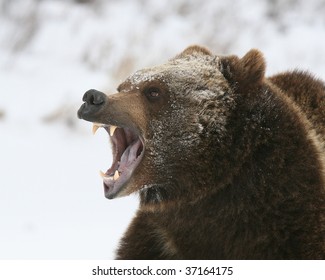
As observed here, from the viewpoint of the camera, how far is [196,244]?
4406 mm

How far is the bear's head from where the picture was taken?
4168 millimetres

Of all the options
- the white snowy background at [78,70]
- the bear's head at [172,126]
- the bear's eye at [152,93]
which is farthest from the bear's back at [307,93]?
the white snowy background at [78,70]

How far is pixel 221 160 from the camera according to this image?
13.7 feet

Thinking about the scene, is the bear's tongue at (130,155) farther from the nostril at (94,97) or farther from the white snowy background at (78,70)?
the white snowy background at (78,70)

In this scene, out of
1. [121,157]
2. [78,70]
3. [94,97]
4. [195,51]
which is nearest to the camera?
[94,97]

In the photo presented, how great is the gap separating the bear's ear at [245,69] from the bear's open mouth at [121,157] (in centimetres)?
65

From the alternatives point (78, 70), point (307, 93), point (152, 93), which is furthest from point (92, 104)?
point (78, 70)

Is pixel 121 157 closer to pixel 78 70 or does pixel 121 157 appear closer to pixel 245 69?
pixel 245 69

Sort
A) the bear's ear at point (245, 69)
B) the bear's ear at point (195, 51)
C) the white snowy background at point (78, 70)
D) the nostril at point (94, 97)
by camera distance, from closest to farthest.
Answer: the nostril at point (94, 97)
the bear's ear at point (245, 69)
the bear's ear at point (195, 51)
the white snowy background at point (78, 70)

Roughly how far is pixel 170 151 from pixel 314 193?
0.83 meters

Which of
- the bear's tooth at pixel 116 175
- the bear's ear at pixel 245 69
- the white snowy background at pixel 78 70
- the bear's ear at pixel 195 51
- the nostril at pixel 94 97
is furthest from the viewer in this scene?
the white snowy background at pixel 78 70

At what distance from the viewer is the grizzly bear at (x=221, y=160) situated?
417cm

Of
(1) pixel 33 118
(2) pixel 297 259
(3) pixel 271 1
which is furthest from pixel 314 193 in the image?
(3) pixel 271 1

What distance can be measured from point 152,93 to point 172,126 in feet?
0.76
